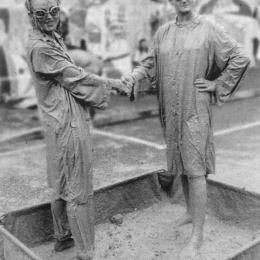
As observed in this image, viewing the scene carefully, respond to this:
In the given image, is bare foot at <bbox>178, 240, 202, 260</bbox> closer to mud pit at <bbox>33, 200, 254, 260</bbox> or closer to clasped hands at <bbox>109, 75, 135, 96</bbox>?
mud pit at <bbox>33, 200, 254, 260</bbox>

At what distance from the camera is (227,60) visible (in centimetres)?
370

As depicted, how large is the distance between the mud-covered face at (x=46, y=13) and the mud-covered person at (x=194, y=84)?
829 millimetres

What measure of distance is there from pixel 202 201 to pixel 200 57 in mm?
1146

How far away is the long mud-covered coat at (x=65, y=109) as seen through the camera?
10.8ft

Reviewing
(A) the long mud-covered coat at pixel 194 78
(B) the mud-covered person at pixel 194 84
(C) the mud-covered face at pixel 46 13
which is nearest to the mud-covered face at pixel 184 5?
(B) the mud-covered person at pixel 194 84

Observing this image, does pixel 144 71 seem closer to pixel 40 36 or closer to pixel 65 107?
pixel 65 107

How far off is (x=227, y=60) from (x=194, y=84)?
0.32 metres

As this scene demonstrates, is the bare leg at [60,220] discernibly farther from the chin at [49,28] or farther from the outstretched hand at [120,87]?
the chin at [49,28]

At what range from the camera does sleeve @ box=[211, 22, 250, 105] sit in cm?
366

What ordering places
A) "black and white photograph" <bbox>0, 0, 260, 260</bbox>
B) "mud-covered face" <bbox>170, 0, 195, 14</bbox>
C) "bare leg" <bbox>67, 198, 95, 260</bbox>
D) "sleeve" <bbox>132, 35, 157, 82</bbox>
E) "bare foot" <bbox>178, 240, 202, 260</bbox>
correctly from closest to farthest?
"black and white photograph" <bbox>0, 0, 260, 260</bbox>, "bare leg" <bbox>67, 198, 95, 260</bbox>, "mud-covered face" <bbox>170, 0, 195, 14</bbox>, "bare foot" <bbox>178, 240, 202, 260</bbox>, "sleeve" <bbox>132, 35, 157, 82</bbox>

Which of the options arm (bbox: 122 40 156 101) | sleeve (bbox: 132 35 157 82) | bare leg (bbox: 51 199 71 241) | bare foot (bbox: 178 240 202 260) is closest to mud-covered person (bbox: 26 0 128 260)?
bare leg (bbox: 51 199 71 241)

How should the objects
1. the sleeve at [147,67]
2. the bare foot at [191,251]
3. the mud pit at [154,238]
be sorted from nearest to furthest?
1. the bare foot at [191,251]
2. the mud pit at [154,238]
3. the sleeve at [147,67]

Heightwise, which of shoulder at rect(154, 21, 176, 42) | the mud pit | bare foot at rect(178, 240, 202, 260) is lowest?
the mud pit

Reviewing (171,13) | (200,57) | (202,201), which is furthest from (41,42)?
(171,13)
